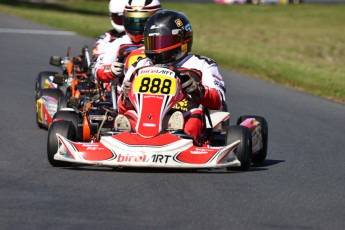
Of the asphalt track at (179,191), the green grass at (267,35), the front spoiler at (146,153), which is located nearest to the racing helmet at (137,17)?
the asphalt track at (179,191)

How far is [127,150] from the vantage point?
26.5 feet

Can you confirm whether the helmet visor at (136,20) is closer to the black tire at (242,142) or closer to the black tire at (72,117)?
the black tire at (72,117)

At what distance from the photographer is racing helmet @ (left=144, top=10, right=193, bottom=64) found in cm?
904

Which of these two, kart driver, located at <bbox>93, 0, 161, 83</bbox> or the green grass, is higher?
kart driver, located at <bbox>93, 0, 161, 83</bbox>

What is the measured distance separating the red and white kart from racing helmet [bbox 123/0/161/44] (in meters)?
2.40

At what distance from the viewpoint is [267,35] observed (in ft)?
97.2

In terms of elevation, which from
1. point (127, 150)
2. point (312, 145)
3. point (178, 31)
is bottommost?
point (312, 145)

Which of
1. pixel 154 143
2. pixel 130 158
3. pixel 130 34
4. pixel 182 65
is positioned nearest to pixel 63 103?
pixel 130 34

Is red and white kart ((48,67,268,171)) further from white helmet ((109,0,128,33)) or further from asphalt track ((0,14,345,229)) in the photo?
white helmet ((109,0,128,33))

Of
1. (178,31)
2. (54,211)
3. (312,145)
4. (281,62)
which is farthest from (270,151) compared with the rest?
(281,62)

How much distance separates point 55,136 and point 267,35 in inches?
854

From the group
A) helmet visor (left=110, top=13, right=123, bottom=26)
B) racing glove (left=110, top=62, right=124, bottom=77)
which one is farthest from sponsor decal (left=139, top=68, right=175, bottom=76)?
helmet visor (left=110, top=13, right=123, bottom=26)

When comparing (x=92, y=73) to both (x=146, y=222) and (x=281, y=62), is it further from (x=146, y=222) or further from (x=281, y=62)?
(x=281, y=62)

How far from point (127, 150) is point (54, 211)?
162cm
